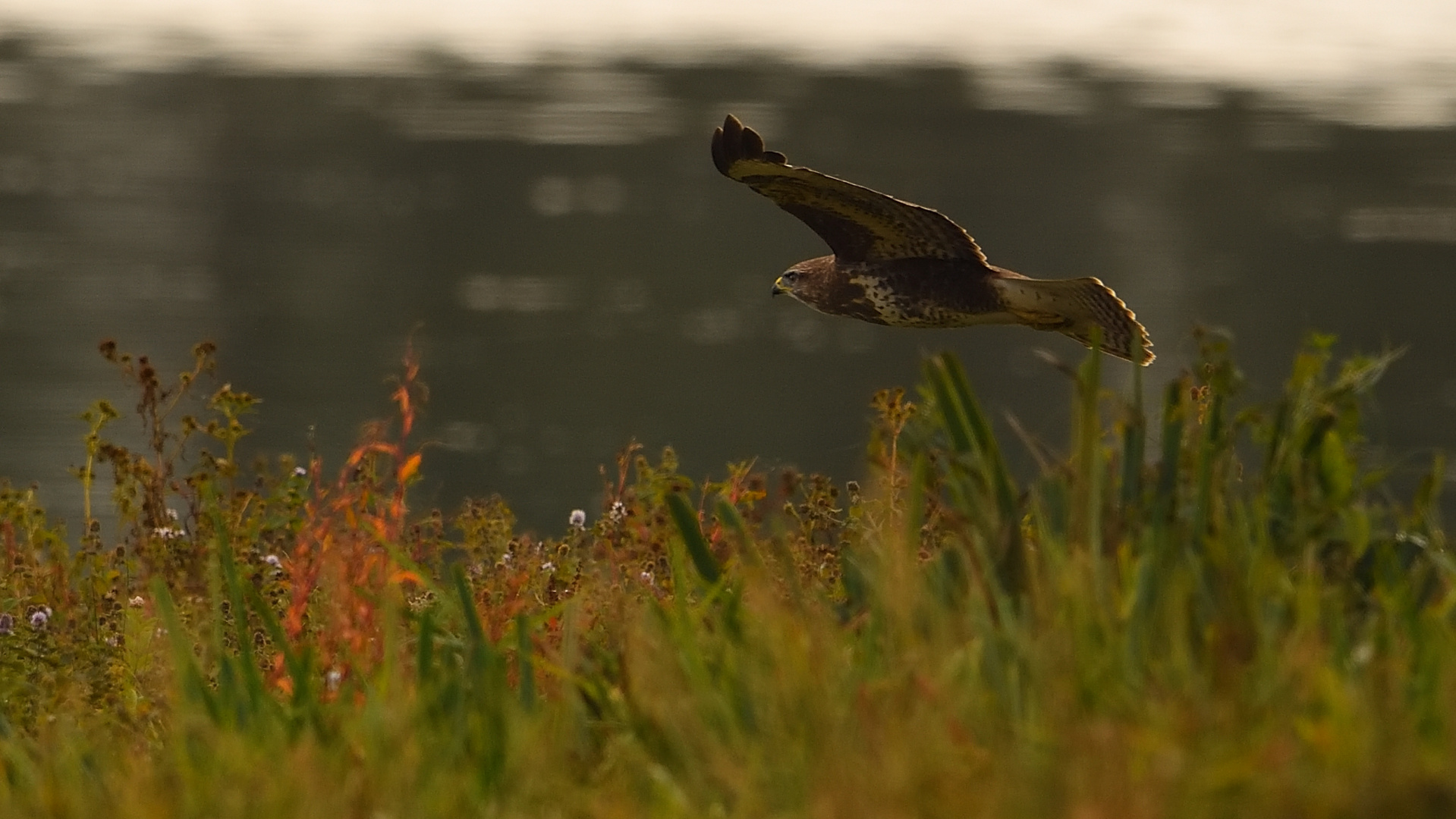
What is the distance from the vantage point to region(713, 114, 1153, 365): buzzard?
4859 millimetres

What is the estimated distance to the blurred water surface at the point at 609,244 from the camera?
2288cm

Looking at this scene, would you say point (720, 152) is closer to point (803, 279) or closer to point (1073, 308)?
point (803, 279)

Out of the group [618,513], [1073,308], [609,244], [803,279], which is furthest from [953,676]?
[609,244]

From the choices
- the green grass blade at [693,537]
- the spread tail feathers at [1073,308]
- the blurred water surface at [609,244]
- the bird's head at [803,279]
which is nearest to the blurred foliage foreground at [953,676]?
the green grass blade at [693,537]

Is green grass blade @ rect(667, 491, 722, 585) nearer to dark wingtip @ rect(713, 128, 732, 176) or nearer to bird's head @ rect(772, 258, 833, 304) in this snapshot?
dark wingtip @ rect(713, 128, 732, 176)

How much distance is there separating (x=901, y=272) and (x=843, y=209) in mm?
214

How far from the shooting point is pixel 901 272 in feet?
17.6

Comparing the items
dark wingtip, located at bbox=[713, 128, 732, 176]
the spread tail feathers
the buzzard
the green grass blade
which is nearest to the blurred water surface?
the green grass blade

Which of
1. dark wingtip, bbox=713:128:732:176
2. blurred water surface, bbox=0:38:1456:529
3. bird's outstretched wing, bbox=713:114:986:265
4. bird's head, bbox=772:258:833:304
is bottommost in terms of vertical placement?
blurred water surface, bbox=0:38:1456:529

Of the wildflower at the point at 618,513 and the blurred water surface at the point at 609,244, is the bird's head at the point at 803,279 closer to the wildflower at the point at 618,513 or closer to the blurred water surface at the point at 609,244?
the wildflower at the point at 618,513

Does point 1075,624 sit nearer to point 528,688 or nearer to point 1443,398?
point 528,688

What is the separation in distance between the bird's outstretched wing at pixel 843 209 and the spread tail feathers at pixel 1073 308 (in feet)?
0.65

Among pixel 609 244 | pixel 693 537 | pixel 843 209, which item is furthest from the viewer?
pixel 609 244

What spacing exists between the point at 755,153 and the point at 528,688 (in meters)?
2.22
